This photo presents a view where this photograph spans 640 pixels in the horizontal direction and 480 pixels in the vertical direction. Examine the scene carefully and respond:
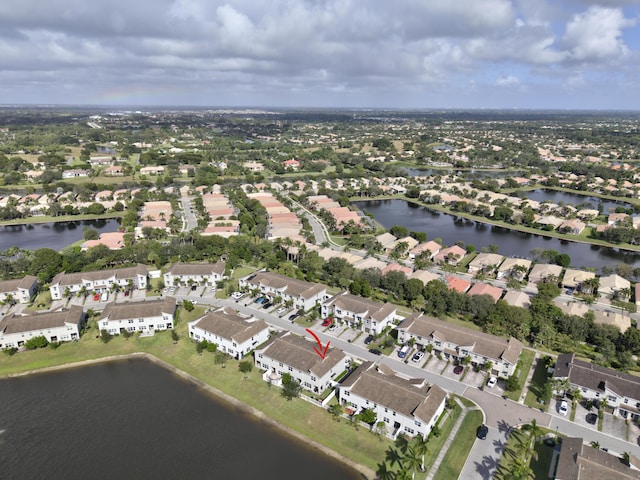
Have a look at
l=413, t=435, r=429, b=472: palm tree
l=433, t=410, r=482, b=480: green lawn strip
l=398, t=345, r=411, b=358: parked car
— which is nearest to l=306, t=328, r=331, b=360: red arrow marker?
l=398, t=345, r=411, b=358: parked car

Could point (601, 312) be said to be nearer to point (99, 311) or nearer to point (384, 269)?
→ point (384, 269)

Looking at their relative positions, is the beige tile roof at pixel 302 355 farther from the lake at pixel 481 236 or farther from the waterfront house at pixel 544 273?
the lake at pixel 481 236

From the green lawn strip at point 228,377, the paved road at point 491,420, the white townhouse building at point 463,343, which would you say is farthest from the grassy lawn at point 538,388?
the green lawn strip at point 228,377

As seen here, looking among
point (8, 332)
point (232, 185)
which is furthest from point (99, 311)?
point (232, 185)

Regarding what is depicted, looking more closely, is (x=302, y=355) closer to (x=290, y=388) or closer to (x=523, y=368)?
(x=290, y=388)

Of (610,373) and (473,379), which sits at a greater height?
(610,373)

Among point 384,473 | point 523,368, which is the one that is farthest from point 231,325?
point 523,368

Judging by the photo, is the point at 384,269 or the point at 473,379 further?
the point at 384,269
